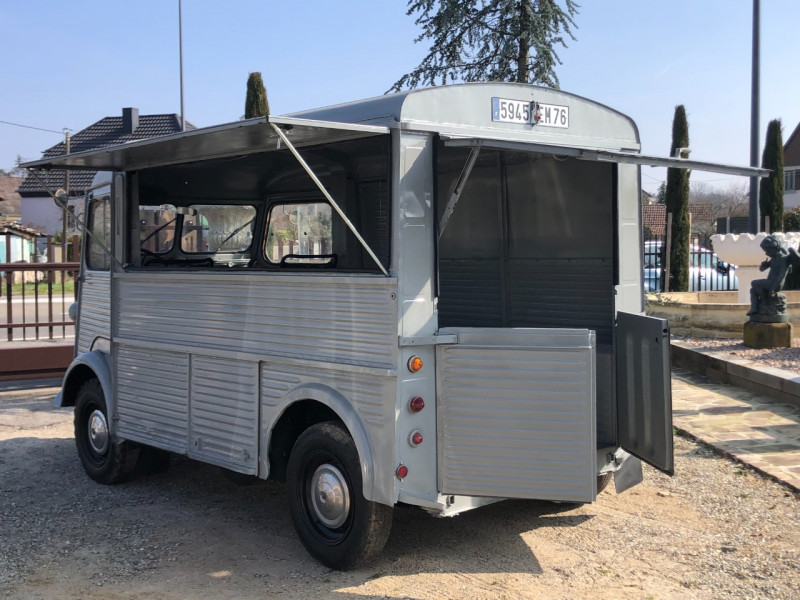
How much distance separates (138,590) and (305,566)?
3.01ft

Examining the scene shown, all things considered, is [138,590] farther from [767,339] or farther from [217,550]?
[767,339]

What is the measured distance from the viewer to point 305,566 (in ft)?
16.0

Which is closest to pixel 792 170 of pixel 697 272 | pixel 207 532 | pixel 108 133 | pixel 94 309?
pixel 697 272

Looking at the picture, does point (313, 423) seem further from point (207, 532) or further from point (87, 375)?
point (87, 375)

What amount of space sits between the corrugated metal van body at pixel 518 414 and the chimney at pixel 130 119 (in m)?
41.7

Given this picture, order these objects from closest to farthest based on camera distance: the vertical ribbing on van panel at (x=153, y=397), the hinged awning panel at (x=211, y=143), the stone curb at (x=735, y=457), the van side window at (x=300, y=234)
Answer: the hinged awning panel at (x=211, y=143) < the van side window at (x=300, y=234) < the vertical ribbing on van panel at (x=153, y=397) < the stone curb at (x=735, y=457)

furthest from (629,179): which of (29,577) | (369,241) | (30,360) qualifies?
(30,360)

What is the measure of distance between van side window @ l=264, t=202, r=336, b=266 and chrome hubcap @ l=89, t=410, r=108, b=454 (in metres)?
1.93

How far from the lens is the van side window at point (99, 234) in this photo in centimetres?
690

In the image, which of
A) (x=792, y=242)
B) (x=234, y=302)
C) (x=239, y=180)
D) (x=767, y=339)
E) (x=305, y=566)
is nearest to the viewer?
(x=305, y=566)

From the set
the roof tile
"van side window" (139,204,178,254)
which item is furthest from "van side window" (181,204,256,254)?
Answer: the roof tile

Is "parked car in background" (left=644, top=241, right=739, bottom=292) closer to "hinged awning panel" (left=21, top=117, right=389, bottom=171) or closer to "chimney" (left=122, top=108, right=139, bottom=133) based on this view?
"hinged awning panel" (left=21, top=117, right=389, bottom=171)

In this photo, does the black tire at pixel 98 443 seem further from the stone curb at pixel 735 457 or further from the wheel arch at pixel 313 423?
the stone curb at pixel 735 457

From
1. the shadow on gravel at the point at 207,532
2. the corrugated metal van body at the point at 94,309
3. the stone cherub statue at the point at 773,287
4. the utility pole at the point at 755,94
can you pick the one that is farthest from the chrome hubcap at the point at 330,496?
the utility pole at the point at 755,94
